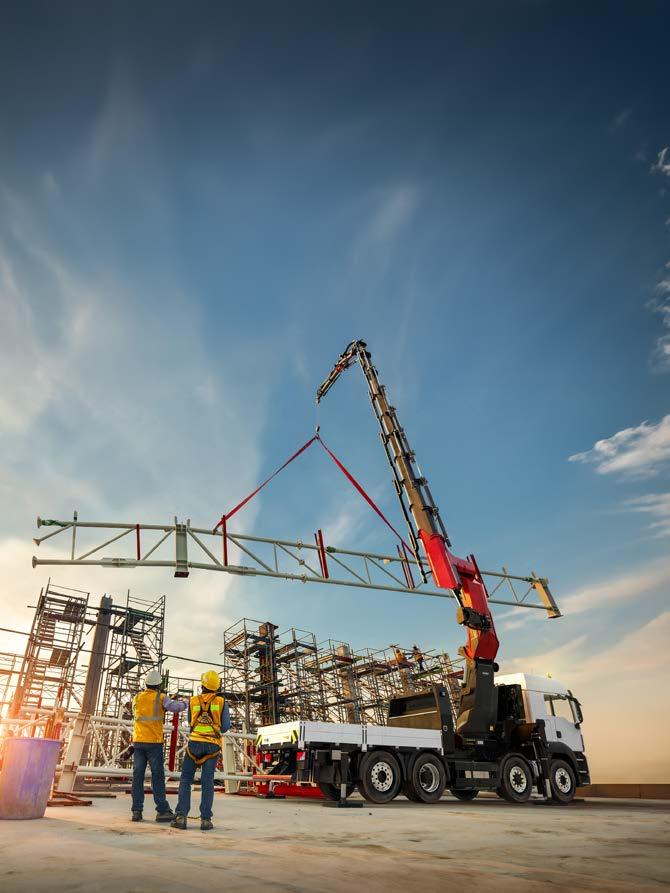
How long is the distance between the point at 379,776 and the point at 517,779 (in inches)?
161

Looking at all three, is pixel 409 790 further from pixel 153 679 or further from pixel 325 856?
pixel 325 856

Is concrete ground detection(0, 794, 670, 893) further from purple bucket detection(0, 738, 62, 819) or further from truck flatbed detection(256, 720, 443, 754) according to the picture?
truck flatbed detection(256, 720, 443, 754)

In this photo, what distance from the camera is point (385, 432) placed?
1731cm

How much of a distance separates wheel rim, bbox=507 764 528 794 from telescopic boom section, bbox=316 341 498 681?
2.27m

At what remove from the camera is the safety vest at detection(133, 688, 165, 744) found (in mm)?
6594

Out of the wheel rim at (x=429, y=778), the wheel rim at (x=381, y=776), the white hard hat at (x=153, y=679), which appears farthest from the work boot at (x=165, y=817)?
the wheel rim at (x=429, y=778)

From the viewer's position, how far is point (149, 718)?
6.67 metres

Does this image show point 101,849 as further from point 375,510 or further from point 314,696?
point 314,696

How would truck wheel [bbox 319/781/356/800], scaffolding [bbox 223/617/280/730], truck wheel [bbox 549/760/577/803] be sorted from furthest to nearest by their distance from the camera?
scaffolding [bbox 223/617/280/730]
truck wheel [bbox 549/760/577/803]
truck wheel [bbox 319/781/356/800]

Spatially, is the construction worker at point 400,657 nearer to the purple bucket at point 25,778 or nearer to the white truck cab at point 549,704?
the white truck cab at point 549,704

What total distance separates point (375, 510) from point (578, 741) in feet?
25.4

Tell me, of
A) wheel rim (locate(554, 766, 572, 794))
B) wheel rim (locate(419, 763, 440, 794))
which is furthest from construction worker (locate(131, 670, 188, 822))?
wheel rim (locate(554, 766, 572, 794))

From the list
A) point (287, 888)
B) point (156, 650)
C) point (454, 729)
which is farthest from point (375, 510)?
point (156, 650)

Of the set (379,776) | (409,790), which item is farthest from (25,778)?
(409,790)
